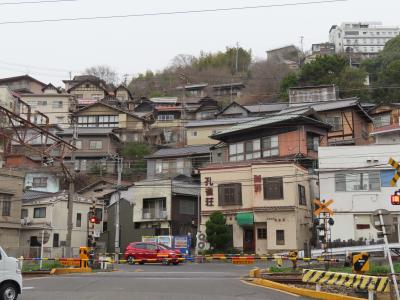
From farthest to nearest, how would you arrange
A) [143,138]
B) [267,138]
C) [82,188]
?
1. [143,138]
2. [82,188]
3. [267,138]

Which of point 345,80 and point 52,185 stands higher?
point 345,80

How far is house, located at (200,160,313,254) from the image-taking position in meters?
41.0

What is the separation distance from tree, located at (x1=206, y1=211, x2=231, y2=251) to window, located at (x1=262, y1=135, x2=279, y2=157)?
8.26 meters

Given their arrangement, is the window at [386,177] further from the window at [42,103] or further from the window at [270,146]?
the window at [42,103]

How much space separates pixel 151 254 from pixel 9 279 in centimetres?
2226

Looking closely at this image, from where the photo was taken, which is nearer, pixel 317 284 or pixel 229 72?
pixel 317 284

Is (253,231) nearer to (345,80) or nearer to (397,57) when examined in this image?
(345,80)

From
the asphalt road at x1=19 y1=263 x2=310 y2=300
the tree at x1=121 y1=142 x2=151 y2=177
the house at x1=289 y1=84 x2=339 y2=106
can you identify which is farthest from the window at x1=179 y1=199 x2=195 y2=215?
the asphalt road at x1=19 y1=263 x2=310 y2=300

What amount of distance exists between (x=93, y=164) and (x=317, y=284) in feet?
175

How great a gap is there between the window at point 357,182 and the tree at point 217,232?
31.3 feet

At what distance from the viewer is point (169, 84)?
106125mm

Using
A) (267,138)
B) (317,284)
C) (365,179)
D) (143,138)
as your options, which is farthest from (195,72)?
(317,284)

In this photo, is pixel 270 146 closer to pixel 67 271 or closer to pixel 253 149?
pixel 253 149

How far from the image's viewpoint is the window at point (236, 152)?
1884 inches
